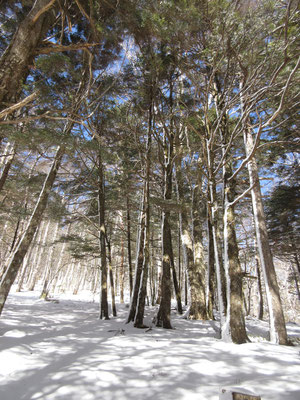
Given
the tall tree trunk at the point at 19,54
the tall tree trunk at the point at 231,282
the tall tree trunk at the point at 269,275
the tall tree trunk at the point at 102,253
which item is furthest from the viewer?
the tall tree trunk at the point at 102,253

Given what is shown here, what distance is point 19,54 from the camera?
279 centimetres

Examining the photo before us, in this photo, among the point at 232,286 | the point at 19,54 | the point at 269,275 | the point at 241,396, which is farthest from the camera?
the point at 269,275

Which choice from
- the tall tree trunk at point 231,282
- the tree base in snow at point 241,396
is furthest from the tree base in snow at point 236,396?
the tall tree trunk at point 231,282

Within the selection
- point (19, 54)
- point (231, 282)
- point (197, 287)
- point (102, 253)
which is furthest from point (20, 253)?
point (197, 287)

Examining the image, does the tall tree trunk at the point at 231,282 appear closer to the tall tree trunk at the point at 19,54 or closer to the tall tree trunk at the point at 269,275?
the tall tree trunk at the point at 269,275

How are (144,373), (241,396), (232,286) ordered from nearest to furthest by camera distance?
(241,396) < (144,373) < (232,286)

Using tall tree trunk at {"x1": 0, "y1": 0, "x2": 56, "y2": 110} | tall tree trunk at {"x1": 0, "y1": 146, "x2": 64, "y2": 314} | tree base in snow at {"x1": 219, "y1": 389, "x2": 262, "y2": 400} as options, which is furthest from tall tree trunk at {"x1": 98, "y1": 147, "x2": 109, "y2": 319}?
tree base in snow at {"x1": 219, "y1": 389, "x2": 262, "y2": 400}

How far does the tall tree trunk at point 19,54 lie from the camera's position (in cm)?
266

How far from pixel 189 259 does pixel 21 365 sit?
676cm

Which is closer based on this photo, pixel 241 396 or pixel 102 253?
pixel 241 396

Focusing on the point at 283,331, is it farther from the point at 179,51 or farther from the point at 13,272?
the point at 179,51

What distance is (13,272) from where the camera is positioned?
4855mm

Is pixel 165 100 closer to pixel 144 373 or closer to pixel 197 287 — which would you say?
pixel 197 287

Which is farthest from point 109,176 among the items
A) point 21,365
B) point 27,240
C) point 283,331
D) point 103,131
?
point 283,331
